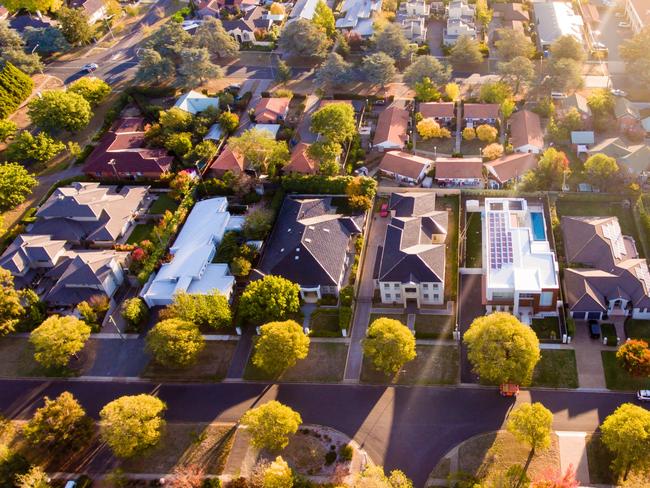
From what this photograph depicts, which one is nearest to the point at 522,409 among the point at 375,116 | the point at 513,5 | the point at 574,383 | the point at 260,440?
the point at 574,383

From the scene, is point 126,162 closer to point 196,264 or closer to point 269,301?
point 196,264

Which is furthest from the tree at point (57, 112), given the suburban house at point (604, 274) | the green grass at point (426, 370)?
the suburban house at point (604, 274)

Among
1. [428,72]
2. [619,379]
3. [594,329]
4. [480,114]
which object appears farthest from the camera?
[428,72]

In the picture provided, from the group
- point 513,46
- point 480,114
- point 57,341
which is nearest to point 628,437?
point 57,341

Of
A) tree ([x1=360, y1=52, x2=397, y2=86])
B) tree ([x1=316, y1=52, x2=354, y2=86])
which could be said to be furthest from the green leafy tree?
tree ([x1=360, y1=52, x2=397, y2=86])

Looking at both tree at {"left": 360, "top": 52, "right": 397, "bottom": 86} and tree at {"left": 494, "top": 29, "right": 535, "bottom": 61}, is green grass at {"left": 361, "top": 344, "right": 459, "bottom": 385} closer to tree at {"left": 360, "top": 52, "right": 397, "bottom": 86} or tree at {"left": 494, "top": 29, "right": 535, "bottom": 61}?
tree at {"left": 360, "top": 52, "right": 397, "bottom": 86}

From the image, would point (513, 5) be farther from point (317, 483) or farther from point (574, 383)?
point (317, 483)
